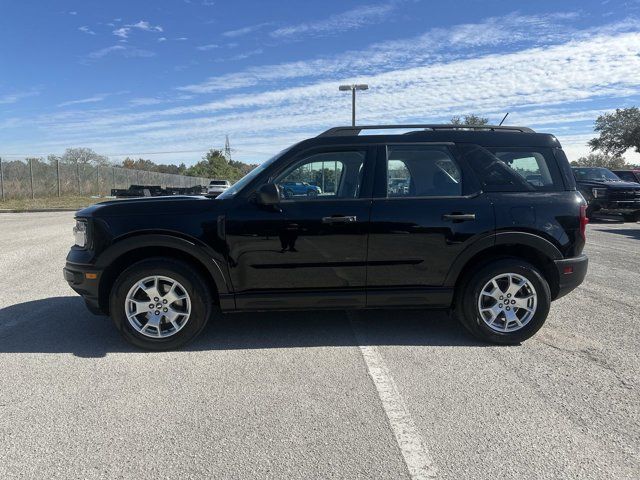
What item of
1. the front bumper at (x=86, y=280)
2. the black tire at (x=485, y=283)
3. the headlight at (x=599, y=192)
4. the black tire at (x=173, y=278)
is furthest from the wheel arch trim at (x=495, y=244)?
the headlight at (x=599, y=192)

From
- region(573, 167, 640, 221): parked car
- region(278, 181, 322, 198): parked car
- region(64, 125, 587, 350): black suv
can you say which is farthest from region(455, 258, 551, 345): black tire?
region(573, 167, 640, 221): parked car

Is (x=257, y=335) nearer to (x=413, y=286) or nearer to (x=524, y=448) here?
(x=413, y=286)

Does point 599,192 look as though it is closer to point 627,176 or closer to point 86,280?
point 627,176

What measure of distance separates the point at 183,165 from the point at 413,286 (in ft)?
353

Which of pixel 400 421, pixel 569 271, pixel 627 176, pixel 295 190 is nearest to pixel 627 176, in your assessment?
pixel 627 176

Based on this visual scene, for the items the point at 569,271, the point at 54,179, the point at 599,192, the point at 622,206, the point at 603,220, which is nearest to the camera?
the point at 569,271

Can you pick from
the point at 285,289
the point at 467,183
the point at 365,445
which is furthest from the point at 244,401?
the point at 467,183

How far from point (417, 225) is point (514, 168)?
111 centimetres

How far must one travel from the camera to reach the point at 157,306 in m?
4.18

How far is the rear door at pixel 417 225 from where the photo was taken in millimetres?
4230

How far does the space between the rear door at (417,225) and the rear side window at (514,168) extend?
127mm

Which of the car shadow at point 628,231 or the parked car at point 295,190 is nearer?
the parked car at point 295,190

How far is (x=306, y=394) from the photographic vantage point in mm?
3350

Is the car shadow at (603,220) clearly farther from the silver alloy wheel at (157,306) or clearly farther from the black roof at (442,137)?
the silver alloy wheel at (157,306)
